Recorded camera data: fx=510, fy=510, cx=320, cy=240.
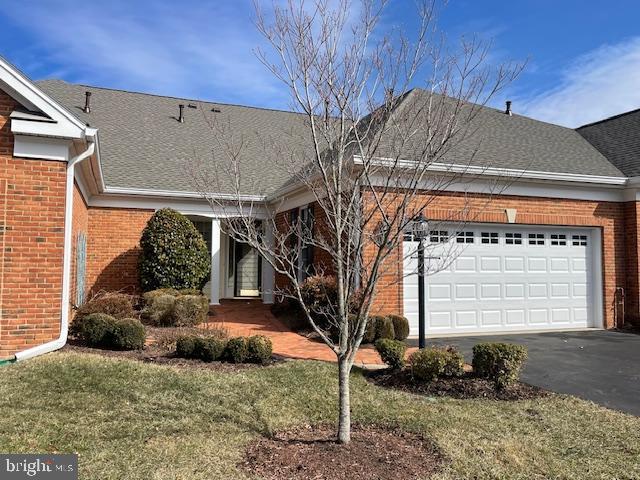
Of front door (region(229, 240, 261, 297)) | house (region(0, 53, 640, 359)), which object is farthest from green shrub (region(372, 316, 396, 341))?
front door (region(229, 240, 261, 297))

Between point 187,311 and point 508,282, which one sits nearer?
point 187,311

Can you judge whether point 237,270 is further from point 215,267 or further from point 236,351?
point 236,351

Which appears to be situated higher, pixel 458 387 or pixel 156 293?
pixel 156 293

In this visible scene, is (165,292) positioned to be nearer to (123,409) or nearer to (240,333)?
(240,333)

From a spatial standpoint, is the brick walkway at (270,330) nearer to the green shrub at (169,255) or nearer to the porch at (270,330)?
the porch at (270,330)

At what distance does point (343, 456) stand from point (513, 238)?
369 inches

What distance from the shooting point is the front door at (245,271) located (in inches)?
715

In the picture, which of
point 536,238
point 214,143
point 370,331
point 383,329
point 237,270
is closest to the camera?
point 370,331

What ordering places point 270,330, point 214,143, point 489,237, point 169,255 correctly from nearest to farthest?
point 270,330, point 489,237, point 169,255, point 214,143

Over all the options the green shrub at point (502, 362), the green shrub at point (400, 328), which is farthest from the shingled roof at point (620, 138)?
the green shrub at point (502, 362)

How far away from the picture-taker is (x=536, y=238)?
41.5 feet

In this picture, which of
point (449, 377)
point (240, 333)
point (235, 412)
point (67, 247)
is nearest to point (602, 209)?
point (449, 377)

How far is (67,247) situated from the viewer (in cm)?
771

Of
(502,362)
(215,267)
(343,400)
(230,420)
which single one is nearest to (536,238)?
(502,362)
